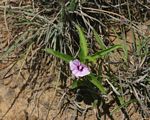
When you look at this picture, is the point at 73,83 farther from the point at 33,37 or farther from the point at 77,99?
the point at 33,37

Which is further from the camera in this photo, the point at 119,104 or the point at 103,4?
the point at 103,4

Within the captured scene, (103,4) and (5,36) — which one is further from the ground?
(103,4)

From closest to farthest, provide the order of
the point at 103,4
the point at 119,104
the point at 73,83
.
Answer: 1. the point at 73,83
2. the point at 119,104
3. the point at 103,4

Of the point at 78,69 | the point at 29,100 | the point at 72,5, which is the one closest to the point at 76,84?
the point at 78,69

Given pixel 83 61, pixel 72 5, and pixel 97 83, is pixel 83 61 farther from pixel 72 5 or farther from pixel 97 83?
Answer: pixel 72 5

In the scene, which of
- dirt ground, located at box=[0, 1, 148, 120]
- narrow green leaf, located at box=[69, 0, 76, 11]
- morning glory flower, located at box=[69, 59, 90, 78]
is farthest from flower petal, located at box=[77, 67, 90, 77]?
narrow green leaf, located at box=[69, 0, 76, 11]

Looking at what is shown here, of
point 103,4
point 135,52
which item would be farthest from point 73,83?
point 103,4

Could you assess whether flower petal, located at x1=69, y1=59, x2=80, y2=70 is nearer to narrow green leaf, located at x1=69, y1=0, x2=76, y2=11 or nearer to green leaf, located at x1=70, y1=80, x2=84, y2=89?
green leaf, located at x1=70, y1=80, x2=84, y2=89

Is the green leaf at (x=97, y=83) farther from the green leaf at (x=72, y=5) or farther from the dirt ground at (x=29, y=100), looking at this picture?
the green leaf at (x=72, y=5)

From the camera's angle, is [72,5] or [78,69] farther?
[72,5]
